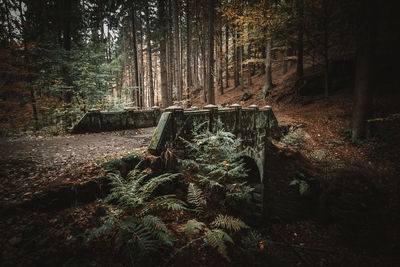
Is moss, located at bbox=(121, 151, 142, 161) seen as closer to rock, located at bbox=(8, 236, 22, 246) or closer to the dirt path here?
the dirt path

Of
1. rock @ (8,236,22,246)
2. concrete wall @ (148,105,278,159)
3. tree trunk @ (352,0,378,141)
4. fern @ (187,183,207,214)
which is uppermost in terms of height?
tree trunk @ (352,0,378,141)

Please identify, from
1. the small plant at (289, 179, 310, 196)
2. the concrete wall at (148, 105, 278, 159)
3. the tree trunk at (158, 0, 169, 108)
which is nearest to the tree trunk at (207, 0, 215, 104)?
the tree trunk at (158, 0, 169, 108)

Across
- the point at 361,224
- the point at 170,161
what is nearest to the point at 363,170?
the point at 361,224

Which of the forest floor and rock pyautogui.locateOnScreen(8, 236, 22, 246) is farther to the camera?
the forest floor

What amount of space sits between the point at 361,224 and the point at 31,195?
940 cm

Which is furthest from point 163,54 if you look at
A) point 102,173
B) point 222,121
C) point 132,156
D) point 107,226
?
point 107,226

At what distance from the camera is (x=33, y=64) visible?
9.08m

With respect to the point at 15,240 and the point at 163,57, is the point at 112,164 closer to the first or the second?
the point at 15,240

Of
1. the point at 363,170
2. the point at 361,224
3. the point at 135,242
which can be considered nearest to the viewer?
the point at 135,242

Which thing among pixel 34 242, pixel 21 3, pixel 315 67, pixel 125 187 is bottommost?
pixel 34 242

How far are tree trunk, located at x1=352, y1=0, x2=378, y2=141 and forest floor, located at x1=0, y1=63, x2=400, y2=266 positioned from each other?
2.34 feet

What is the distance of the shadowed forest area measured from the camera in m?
A: 3.20

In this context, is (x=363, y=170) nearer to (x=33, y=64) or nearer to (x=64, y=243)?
(x=64, y=243)

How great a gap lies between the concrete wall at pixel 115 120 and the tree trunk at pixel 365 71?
982 cm
